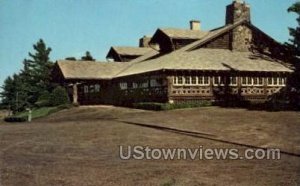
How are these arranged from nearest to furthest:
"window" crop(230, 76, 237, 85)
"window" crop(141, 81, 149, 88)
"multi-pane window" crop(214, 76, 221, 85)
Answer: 1. "multi-pane window" crop(214, 76, 221, 85)
2. "window" crop(230, 76, 237, 85)
3. "window" crop(141, 81, 149, 88)

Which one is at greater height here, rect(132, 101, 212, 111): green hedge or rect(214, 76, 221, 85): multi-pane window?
rect(214, 76, 221, 85): multi-pane window

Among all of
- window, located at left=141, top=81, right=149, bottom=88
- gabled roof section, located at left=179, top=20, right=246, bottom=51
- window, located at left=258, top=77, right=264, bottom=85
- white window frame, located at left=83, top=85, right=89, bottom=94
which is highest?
gabled roof section, located at left=179, top=20, right=246, bottom=51

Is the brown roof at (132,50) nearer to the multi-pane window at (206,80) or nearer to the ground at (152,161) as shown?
the multi-pane window at (206,80)

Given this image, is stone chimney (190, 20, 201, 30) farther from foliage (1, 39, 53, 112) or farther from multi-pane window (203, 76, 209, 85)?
foliage (1, 39, 53, 112)

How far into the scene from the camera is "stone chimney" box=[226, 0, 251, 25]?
41.6m

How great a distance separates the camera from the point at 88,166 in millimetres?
11281

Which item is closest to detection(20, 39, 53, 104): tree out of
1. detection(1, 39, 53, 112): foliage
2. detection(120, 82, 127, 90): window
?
detection(1, 39, 53, 112): foliage

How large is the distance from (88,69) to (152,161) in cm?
3584

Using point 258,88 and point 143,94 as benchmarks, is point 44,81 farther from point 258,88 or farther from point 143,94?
point 258,88

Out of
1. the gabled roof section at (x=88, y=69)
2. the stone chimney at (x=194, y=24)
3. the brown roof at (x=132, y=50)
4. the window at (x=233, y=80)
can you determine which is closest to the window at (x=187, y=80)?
the window at (x=233, y=80)

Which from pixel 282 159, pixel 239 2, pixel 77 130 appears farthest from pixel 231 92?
pixel 282 159

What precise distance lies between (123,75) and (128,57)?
42.0 feet

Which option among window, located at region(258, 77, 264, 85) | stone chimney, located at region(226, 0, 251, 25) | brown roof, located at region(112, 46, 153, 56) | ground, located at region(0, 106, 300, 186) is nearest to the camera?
ground, located at region(0, 106, 300, 186)

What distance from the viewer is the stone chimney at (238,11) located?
4162cm
